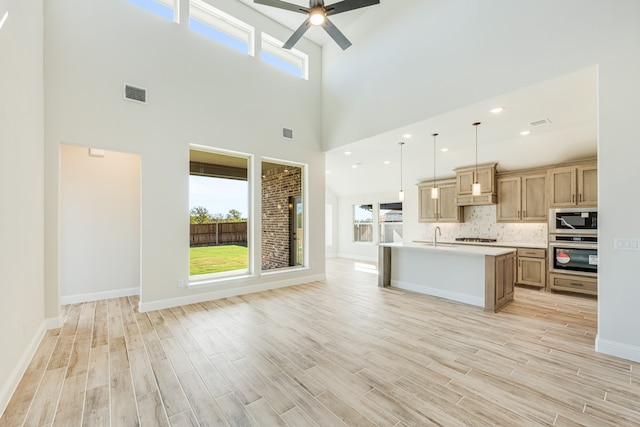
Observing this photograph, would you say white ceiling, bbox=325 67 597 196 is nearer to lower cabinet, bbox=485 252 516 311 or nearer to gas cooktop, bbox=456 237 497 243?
gas cooktop, bbox=456 237 497 243

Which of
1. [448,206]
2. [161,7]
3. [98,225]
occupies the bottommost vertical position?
[98,225]

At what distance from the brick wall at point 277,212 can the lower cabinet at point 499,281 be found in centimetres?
401

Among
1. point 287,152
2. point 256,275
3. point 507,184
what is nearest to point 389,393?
point 256,275

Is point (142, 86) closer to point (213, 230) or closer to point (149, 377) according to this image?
point (213, 230)

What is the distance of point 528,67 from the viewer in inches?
124

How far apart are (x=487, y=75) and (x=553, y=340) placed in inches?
132

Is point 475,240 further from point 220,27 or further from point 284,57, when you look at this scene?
point 220,27

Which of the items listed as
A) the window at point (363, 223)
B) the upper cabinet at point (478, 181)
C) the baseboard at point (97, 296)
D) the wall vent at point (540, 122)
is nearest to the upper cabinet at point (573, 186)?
the upper cabinet at point (478, 181)

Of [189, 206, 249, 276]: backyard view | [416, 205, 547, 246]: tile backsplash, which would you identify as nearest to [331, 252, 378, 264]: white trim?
[416, 205, 547, 246]: tile backsplash

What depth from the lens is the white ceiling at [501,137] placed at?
342 cm

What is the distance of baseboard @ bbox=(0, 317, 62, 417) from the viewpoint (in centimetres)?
196

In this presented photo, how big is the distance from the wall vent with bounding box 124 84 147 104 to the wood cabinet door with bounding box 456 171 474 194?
22.2 ft

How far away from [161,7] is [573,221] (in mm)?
8139

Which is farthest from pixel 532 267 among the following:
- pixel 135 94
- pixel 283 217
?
pixel 135 94
